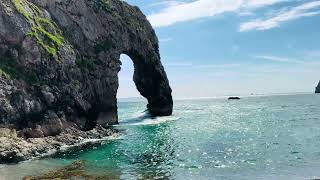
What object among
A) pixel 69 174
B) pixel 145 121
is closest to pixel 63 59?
pixel 69 174

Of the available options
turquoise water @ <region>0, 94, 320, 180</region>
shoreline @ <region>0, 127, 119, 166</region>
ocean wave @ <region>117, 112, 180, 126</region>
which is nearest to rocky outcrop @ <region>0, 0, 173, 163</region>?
shoreline @ <region>0, 127, 119, 166</region>

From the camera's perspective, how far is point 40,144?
5856 cm

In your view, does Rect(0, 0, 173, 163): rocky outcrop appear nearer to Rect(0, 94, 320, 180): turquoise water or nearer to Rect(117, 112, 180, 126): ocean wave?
Rect(117, 112, 180, 126): ocean wave

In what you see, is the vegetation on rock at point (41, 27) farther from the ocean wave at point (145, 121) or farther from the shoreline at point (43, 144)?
the ocean wave at point (145, 121)

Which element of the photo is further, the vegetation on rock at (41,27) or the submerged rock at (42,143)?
the vegetation on rock at (41,27)

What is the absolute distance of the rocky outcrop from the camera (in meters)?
63.5

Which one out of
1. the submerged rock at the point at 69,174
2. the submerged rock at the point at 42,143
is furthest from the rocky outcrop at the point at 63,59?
the submerged rock at the point at 69,174

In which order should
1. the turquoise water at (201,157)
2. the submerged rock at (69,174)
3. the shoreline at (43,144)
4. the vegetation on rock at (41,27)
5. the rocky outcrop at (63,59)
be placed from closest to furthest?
the submerged rock at (69,174) < the turquoise water at (201,157) < the shoreline at (43,144) < the rocky outcrop at (63,59) < the vegetation on rock at (41,27)

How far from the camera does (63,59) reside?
73.9 metres

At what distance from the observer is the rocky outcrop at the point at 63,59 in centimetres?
6347

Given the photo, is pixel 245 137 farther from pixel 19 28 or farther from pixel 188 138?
pixel 19 28

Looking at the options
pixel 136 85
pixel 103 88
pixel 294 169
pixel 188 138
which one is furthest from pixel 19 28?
pixel 136 85

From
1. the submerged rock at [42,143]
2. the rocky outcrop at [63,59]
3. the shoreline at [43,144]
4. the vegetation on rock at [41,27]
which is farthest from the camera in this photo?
the vegetation on rock at [41,27]

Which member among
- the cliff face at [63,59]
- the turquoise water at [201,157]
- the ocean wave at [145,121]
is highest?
the cliff face at [63,59]
